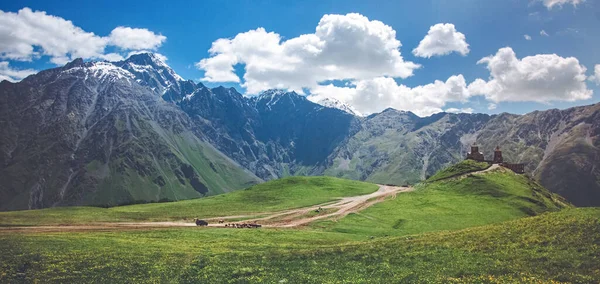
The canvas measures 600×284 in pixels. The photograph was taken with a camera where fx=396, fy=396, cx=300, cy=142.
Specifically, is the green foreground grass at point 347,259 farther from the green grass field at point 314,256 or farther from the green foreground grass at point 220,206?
the green foreground grass at point 220,206

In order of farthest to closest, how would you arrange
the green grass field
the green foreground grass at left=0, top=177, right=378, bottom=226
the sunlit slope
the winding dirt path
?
A: the sunlit slope, the green foreground grass at left=0, top=177, right=378, bottom=226, the winding dirt path, the green grass field

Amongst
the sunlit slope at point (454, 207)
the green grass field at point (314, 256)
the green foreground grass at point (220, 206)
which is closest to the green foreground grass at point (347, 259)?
the green grass field at point (314, 256)

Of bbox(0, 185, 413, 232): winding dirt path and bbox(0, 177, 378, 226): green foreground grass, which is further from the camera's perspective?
bbox(0, 177, 378, 226): green foreground grass

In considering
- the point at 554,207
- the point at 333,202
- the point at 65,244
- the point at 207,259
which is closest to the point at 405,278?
the point at 207,259

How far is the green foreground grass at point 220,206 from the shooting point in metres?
80.8

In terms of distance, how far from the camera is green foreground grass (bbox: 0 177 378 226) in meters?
80.8

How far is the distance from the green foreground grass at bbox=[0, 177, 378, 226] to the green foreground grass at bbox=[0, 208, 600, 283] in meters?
30.3

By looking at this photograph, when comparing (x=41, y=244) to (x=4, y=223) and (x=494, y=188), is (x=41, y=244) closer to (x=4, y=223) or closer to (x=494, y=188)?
(x=4, y=223)

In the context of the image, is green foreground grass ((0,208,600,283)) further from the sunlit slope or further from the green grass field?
the sunlit slope

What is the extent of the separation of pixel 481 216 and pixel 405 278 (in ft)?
222

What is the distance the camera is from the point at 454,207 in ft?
328

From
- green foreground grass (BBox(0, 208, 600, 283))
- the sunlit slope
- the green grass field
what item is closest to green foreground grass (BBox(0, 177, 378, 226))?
the green grass field

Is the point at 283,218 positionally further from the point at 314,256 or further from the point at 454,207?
the point at 314,256

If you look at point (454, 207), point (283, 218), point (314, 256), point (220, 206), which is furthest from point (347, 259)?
point (220, 206)
